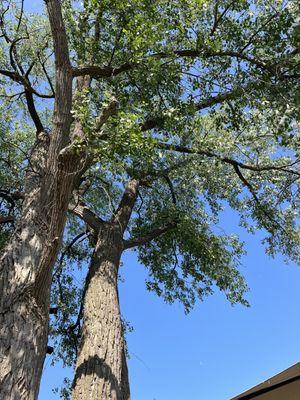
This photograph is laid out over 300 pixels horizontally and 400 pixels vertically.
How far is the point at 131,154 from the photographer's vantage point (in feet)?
15.4

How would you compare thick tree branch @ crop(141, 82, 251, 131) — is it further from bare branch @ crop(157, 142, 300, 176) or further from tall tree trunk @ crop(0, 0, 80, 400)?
tall tree trunk @ crop(0, 0, 80, 400)

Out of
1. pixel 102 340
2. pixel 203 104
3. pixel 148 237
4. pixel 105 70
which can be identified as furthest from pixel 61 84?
pixel 148 237

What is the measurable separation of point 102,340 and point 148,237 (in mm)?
2417

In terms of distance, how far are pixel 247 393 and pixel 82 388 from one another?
1.74m

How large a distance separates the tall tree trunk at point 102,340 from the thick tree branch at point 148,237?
1.75 feet

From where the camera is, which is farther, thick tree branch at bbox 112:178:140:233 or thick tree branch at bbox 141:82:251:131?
thick tree branch at bbox 112:178:140:233

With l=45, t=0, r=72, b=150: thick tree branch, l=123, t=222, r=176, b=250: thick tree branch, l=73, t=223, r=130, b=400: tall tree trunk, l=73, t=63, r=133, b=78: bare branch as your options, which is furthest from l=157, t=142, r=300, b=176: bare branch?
l=45, t=0, r=72, b=150: thick tree branch

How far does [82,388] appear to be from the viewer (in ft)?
13.1

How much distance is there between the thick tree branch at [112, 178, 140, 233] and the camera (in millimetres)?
6398

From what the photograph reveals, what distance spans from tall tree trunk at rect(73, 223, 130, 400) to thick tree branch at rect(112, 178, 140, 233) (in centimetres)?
59

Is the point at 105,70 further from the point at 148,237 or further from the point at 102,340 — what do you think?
the point at 102,340

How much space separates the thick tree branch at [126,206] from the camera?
21.0 ft

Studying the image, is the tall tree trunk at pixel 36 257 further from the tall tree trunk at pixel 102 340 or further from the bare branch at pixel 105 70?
the bare branch at pixel 105 70

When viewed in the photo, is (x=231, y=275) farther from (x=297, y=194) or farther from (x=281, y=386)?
(x=281, y=386)
